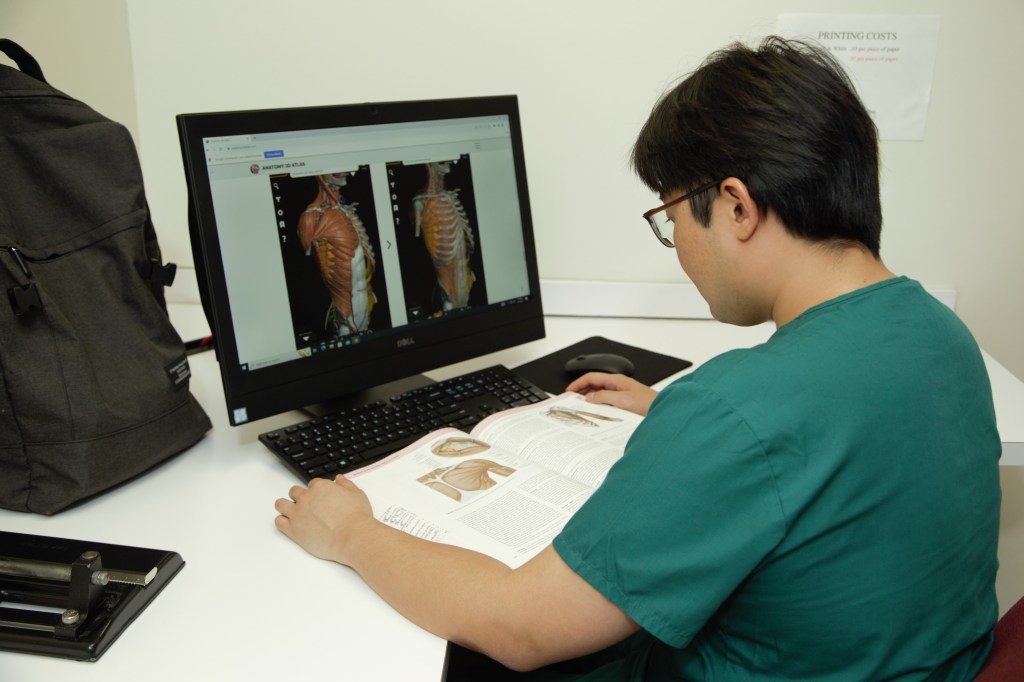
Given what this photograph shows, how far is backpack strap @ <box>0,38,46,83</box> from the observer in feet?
3.33

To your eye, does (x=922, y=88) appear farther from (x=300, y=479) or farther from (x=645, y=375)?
(x=300, y=479)

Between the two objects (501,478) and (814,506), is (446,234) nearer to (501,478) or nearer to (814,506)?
(501,478)

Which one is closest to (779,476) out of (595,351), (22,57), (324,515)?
Result: (324,515)

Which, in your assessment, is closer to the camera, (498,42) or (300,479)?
(300,479)

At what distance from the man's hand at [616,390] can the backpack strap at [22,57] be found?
2.80 ft

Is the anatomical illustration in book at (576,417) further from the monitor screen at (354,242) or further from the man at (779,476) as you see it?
the man at (779,476)

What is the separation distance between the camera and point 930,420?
683 mm

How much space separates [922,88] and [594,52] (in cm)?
62

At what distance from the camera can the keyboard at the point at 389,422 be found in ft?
3.45

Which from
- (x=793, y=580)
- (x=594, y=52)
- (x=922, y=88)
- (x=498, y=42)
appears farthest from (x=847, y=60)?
(x=793, y=580)

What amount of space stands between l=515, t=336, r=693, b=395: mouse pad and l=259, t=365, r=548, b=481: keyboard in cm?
8

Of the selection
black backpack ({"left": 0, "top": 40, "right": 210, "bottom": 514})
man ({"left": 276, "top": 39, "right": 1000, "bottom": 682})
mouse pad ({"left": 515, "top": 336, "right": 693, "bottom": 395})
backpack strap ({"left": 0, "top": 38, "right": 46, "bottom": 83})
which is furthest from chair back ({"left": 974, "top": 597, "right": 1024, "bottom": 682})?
backpack strap ({"left": 0, "top": 38, "right": 46, "bottom": 83})

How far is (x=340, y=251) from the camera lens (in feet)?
3.82

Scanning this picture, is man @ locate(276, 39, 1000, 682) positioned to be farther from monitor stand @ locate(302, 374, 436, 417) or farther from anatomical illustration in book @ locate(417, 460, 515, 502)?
monitor stand @ locate(302, 374, 436, 417)
